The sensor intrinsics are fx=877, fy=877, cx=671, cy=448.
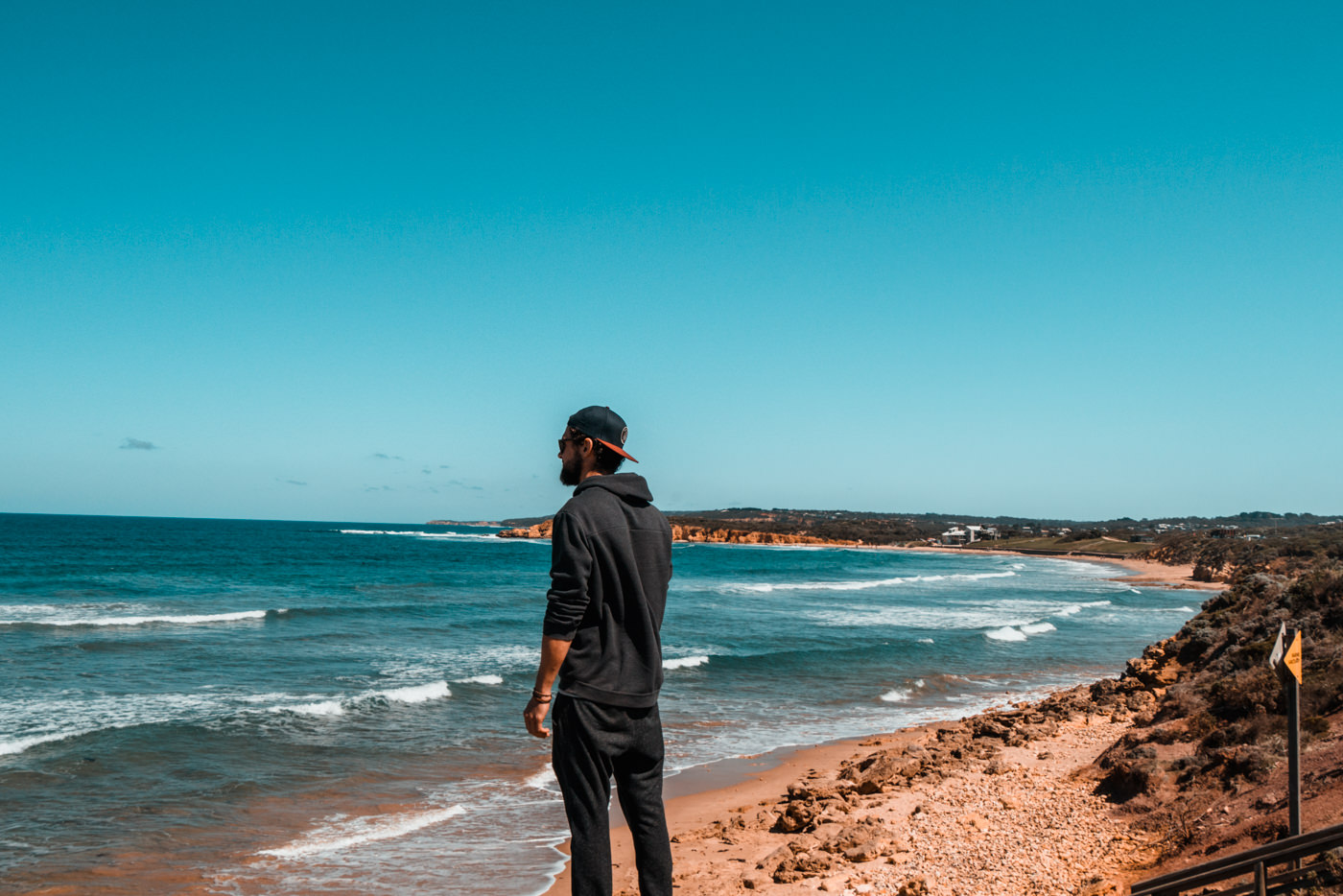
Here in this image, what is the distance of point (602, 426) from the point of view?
3.30 metres

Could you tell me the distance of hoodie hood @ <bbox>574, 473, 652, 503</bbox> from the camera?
3129mm

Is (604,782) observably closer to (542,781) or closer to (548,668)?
(548,668)

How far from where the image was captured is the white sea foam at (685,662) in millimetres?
18109

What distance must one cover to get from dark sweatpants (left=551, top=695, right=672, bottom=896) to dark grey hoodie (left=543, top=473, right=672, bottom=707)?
7 centimetres

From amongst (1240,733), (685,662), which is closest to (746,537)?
(685,662)

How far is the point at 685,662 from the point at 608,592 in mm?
15958

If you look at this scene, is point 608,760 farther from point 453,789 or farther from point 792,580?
point 792,580

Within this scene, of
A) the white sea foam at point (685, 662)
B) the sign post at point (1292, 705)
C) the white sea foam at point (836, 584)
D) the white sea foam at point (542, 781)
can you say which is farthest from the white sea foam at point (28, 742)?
the white sea foam at point (836, 584)

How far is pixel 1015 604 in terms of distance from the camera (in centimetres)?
3594

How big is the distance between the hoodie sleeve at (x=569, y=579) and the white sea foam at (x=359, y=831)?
618 cm

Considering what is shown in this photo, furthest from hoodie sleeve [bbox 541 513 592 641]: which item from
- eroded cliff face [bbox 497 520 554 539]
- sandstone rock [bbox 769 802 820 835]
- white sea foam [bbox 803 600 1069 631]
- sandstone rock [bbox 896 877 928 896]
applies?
eroded cliff face [bbox 497 520 554 539]

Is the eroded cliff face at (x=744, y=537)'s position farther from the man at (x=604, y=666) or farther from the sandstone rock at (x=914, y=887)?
the man at (x=604, y=666)

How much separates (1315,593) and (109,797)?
14.5 meters

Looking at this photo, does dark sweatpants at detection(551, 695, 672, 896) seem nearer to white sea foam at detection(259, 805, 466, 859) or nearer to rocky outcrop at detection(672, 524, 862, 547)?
white sea foam at detection(259, 805, 466, 859)
